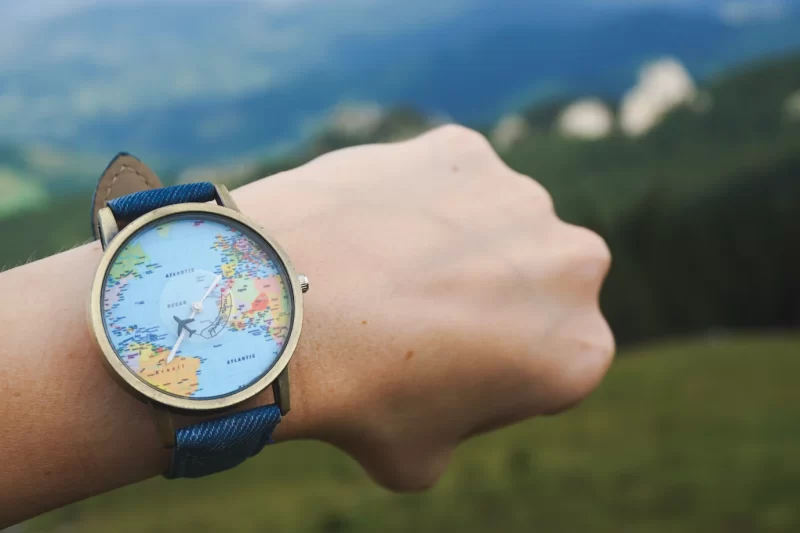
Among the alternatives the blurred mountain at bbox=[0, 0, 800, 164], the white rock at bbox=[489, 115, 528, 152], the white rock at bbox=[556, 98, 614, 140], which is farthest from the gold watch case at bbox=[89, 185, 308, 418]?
the white rock at bbox=[556, 98, 614, 140]

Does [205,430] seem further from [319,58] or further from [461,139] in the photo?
[319,58]

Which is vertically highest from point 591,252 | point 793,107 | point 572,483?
point 591,252

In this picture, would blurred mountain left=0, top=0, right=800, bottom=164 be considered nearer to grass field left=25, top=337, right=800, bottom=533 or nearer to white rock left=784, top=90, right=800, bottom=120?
white rock left=784, top=90, right=800, bottom=120

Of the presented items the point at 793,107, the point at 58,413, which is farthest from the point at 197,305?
the point at 793,107

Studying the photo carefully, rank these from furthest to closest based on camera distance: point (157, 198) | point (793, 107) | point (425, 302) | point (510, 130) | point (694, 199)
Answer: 1. point (694, 199)
2. point (793, 107)
3. point (510, 130)
4. point (425, 302)
5. point (157, 198)

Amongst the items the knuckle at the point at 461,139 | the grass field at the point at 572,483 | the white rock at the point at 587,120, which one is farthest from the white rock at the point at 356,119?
the knuckle at the point at 461,139
